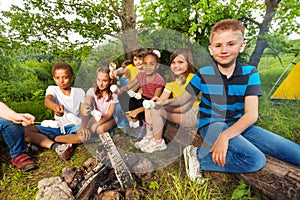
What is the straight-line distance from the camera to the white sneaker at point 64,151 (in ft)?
4.50

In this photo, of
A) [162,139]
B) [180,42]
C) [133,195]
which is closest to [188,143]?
[162,139]

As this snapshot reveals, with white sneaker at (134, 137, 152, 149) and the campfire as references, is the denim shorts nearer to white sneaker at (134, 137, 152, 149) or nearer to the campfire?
the campfire

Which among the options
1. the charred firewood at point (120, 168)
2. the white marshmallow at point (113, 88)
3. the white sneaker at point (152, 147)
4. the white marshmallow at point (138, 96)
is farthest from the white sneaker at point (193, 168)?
the white marshmallow at point (113, 88)

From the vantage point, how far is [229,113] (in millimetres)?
1175

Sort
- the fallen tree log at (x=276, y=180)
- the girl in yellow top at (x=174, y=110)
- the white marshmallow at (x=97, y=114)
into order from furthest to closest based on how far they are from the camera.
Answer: the white marshmallow at (x=97, y=114) → the girl in yellow top at (x=174, y=110) → the fallen tree log at (x=276, y=180)

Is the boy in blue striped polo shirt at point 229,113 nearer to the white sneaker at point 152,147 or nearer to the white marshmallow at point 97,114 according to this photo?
the white sneaker at point 152,147

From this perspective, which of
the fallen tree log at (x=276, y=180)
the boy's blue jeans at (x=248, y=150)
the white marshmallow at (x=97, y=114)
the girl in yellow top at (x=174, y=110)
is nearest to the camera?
the fallen tree log at (x=276, y=180)

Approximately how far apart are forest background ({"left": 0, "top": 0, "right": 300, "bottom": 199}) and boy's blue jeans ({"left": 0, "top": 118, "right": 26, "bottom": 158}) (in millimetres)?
114

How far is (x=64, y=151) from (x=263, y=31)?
144cm

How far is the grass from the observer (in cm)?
117

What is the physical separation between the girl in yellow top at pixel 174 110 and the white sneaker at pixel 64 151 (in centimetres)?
44

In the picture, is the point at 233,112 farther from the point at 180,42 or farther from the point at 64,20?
the point at 64,20

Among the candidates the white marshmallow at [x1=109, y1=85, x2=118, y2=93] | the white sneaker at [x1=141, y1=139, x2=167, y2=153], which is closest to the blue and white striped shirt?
the white sneaker at [x1=141, y1=139, x2=167, y2=153]

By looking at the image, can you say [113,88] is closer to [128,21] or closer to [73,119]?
[73,119]
